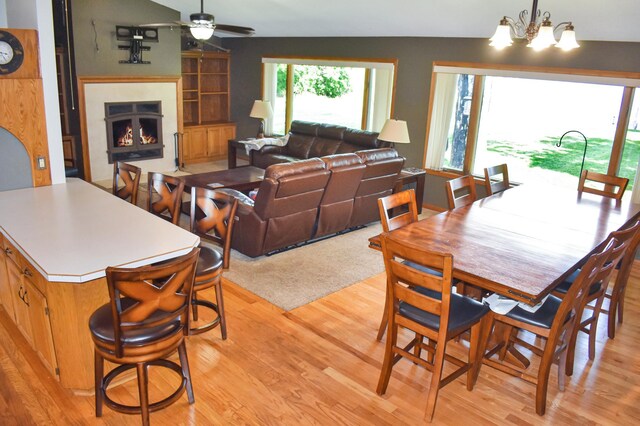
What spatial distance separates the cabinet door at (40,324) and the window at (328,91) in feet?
19.4

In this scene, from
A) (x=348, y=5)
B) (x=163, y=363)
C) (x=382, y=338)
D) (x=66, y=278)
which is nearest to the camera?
(x=66, y=278)

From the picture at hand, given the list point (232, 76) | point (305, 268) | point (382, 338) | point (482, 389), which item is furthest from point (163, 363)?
point (232, 76)

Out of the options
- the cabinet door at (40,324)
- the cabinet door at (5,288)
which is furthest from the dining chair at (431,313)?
the cabinet door at (5,288)

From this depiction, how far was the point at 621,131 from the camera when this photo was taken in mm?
5832

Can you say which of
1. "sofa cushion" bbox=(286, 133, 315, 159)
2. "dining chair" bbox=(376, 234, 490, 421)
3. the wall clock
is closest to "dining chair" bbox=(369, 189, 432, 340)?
"dining chair" bbox=(376, 234, 490, 421)

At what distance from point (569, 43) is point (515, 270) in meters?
1.73

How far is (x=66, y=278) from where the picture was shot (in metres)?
2.51

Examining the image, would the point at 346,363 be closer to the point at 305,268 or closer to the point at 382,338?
the point at 382,338

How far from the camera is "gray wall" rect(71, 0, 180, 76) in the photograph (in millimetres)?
7629

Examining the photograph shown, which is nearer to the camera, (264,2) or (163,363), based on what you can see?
(163,363)

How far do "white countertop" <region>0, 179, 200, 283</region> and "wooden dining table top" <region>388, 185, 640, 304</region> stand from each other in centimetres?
149

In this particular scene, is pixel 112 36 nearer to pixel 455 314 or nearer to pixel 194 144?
pixel 194 144

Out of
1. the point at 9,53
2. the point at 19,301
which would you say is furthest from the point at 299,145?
the point at 19,301

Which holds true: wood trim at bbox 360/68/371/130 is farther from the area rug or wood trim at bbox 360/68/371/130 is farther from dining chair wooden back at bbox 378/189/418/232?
dining chair wooden back at bbox 378/189/418/232
